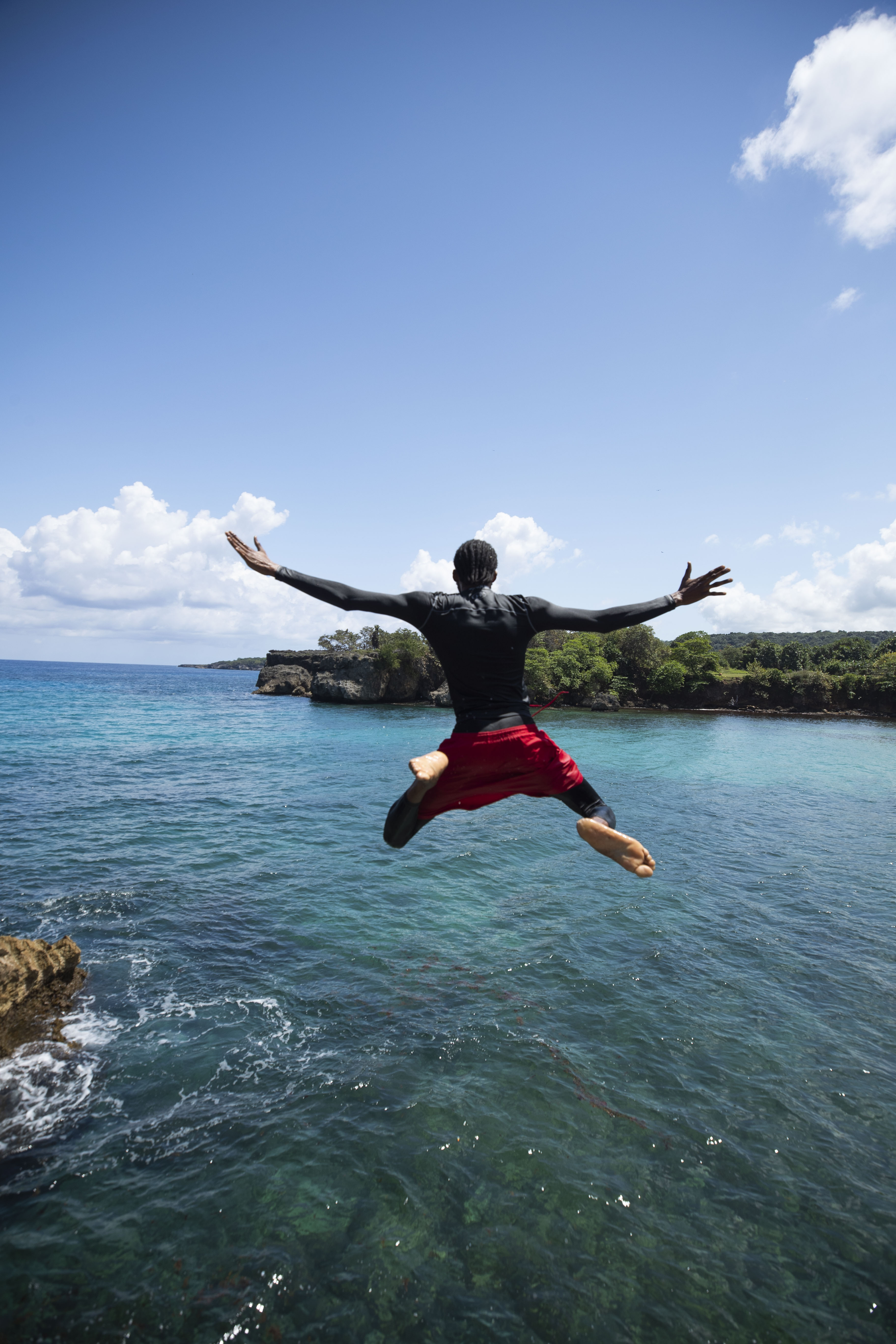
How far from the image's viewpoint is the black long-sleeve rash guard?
15.1ft

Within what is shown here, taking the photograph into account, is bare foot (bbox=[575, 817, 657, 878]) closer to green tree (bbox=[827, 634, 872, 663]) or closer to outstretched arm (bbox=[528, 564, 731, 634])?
outstretched arm (bbox=[528, 564, 731, 634])

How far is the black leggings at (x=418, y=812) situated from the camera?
4613 millimetres

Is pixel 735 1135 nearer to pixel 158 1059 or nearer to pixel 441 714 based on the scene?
pixel 158 1059

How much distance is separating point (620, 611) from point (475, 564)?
1224 mm

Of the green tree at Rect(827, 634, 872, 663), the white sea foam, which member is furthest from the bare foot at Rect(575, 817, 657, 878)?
the green tree at Rect(827, 634, 872, 663)

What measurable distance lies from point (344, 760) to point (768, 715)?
6387 centimetres

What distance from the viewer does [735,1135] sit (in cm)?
734

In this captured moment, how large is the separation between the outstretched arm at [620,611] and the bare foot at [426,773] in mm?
1296

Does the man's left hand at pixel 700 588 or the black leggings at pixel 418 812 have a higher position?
the man's left hand at pixel 700 588

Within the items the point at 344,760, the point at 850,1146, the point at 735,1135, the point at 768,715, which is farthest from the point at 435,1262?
the point at 768,715

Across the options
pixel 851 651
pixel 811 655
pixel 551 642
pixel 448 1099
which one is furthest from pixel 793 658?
pixel 448 1099

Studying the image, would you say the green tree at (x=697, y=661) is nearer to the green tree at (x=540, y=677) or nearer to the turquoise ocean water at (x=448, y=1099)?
the green tree at (x=540, y=677)

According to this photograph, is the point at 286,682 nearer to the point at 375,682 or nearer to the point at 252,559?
the point at 375,682

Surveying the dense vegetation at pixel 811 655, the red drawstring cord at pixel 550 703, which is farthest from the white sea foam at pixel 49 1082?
the dense vegetation at pixel 811 655
